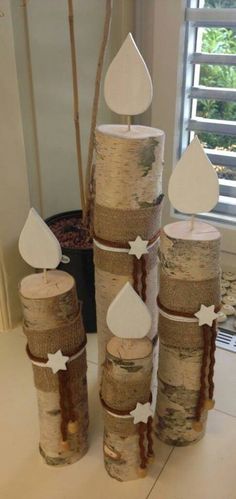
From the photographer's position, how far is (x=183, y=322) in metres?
0.86

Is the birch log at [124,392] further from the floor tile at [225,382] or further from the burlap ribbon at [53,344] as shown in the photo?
the floor tile at [225,382]

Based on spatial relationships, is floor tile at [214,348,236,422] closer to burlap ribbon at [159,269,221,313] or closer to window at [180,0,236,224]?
burlap ribbon at [159,269,221,313]

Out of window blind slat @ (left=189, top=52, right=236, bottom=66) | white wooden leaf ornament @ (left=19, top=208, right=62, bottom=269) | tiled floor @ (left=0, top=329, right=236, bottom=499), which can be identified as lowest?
tiled floor @ (left=0, top=329, right=236, bottom=499)

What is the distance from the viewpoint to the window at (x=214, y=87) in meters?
1.37

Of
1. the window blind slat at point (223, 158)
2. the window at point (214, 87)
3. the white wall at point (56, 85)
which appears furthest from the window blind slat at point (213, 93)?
the white wall at point (56, 85)

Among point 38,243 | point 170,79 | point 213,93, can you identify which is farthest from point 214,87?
point 38,243

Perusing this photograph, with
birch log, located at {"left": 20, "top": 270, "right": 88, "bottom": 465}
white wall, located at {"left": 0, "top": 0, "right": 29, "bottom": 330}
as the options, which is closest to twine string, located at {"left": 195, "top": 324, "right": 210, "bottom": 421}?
birch log, located at {"left": 20, "top": 270, "right": 88, "bottom": 465}

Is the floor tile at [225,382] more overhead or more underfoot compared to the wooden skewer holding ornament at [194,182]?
more underfoot

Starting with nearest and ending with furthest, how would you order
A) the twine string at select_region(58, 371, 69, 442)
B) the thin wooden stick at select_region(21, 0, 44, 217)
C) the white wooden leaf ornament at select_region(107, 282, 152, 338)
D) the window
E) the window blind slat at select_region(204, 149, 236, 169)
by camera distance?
the white wooden leaf ornament at select_region(107, 282, 152, 338) → the twine string at select_region(58, 371, 69, 442) → the thin wooden stick at select_region(21, 0, 44, 217) → the window → the window blind slat at select_region(204, 149, 236, 169)

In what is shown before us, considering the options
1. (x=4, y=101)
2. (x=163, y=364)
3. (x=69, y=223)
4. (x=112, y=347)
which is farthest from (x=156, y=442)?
(x=4, y=101)

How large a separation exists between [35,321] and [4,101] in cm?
56

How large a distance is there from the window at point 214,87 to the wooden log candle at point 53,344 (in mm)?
841

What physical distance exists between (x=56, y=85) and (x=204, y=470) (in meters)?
1.00

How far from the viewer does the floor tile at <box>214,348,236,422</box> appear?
108 centimetres
